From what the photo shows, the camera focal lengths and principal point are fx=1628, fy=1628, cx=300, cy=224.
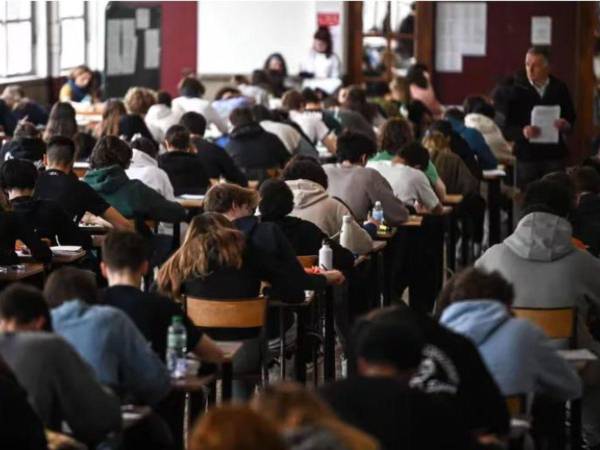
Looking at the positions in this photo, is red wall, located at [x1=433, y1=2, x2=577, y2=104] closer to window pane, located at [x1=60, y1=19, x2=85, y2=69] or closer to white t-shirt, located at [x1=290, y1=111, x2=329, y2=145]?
window pane, located at [x1=60, y1=19, x2=85, y2=69]

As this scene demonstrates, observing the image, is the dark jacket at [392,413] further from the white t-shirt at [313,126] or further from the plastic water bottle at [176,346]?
the white t-shirt at [313,126]

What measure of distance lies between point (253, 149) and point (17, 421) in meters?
8.53

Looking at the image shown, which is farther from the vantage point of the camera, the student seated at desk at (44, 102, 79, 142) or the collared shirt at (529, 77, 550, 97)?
the collared shirt at (529, 77, 550, 97)

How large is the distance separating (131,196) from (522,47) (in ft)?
34.5

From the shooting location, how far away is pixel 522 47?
1977 cm

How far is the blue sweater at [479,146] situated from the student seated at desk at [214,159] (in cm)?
197

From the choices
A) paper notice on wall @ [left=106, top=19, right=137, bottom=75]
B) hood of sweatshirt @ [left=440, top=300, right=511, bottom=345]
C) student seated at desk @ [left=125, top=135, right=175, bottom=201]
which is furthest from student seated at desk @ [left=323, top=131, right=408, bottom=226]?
paper notice on wall @ [left=106, top=19, right=137, bottom=75]

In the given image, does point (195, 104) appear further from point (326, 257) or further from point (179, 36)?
point (326, 257)

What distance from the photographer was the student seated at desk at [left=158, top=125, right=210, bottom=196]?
11.4m

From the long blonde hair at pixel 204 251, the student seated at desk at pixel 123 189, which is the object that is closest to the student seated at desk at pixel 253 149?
the student seated at desk at pixel 123 189

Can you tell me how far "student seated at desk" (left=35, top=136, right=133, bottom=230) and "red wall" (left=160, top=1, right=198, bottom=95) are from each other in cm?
1124

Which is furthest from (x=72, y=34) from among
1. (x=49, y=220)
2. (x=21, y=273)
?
(x=21, y=273)

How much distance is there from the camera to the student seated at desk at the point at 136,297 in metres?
5.81

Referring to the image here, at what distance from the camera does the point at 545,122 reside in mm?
12914
